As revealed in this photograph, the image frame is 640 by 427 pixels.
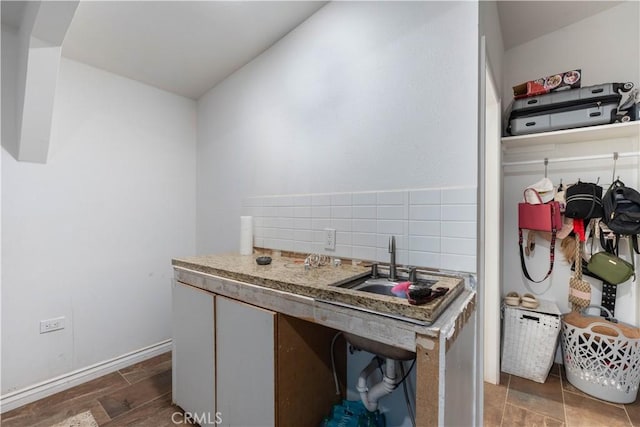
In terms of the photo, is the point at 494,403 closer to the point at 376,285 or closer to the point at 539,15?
the point at 376,285

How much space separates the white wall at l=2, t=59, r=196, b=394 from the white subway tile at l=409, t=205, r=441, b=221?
2.26 metres

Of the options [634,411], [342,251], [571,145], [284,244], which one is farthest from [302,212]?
[634,411]

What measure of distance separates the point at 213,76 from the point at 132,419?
8.39 feet

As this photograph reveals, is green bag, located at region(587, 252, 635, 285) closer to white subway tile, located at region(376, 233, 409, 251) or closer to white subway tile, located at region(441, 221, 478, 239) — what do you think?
white subway tile, located at region(441, 221, 478, 239)

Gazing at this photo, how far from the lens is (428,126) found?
1316 mm

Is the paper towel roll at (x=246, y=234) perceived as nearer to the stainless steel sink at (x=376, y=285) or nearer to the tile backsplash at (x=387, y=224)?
the tile backsplash at (x=387, y=224)

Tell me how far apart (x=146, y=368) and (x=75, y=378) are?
0.45 metres

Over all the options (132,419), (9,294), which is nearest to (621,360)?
(132,419)

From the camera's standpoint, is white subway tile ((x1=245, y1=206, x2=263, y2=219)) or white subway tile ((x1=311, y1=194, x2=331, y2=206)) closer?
white subway tile ((x1=311, y1=194, x2=331, y2=206))

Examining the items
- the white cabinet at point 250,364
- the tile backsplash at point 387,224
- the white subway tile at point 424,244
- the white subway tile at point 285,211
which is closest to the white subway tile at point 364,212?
the tile backsplash at point 387,224

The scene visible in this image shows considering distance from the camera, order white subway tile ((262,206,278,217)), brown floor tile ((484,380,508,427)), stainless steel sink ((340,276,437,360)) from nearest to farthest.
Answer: stainless steel sink ((340,276,437,360)) < brown floor tile ((484,380,508,427)) < white subway tile ((262,206,278,217))

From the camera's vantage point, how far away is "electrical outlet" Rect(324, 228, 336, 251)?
1645 mm

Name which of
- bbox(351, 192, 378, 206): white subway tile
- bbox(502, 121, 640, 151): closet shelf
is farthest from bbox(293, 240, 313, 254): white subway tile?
bbox(502, 121, 640, 151): closet shelf

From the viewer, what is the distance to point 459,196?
123 cm
